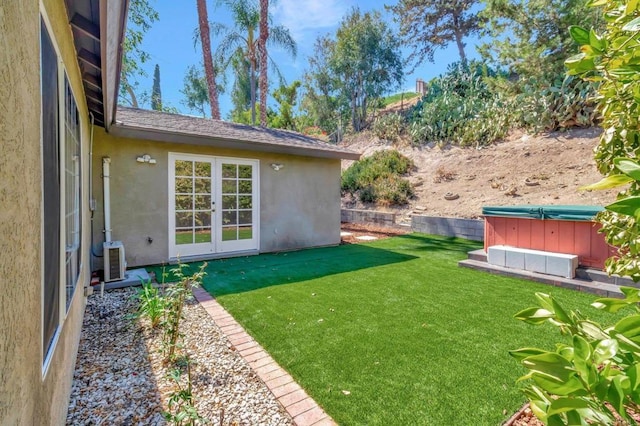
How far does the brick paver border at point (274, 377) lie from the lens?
2602 millimetres

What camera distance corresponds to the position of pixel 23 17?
135 centimetres

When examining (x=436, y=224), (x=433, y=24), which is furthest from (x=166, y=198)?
(x=433, y=24)

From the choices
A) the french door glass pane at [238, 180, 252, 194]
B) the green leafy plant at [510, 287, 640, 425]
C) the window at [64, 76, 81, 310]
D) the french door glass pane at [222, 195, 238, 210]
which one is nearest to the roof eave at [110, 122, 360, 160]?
the french door glass pane at [238, 180, 252, 194]

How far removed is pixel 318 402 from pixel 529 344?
2.59 meters

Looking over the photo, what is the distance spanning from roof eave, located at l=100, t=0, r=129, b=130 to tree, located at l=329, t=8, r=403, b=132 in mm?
20937

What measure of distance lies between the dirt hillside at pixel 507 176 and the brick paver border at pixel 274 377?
9.92m

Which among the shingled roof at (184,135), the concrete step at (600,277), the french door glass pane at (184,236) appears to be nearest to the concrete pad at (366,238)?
the shingled roof at (184,135)

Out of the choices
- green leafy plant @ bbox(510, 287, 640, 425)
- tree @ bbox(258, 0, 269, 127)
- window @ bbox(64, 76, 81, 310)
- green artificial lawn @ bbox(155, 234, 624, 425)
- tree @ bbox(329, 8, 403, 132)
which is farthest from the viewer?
tree @ bbox(329, 8, 403, 132)

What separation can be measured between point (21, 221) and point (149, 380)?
8.14 feet

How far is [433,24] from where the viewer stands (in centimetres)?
2153

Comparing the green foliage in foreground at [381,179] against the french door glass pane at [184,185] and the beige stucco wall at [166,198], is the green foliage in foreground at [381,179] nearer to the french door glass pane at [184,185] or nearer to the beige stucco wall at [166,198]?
the beige stucco wall at [166,198]

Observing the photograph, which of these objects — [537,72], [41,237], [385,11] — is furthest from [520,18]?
→ [41,237]

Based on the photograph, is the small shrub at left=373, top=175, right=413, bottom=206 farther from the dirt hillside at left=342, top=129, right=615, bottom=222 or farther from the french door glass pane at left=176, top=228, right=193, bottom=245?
the french door glass pane at left=176, top=228, right=193, bottom=245

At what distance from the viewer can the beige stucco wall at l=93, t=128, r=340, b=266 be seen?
6.94 metres
